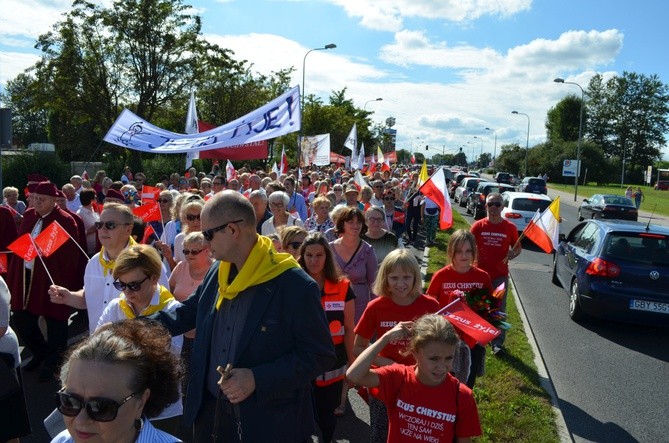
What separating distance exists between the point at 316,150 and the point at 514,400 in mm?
16760

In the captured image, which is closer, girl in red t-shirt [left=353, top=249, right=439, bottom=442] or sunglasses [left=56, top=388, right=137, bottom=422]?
sunglasses [left=56, top=388, right=137, bottom=422]

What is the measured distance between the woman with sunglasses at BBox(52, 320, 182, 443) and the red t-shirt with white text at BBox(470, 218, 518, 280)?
17.0 ft

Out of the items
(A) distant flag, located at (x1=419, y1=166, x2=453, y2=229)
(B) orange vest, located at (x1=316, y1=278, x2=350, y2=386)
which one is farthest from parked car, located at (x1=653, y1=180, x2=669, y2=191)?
(B) orange vest, located at (x1=316, y1=278, x2=350, y2=386)

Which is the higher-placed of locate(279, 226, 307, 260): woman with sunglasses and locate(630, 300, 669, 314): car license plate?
locate(279, 226, 307, 260): woman with sunglasses

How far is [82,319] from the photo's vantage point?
312 inches

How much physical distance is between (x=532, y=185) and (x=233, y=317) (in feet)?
130

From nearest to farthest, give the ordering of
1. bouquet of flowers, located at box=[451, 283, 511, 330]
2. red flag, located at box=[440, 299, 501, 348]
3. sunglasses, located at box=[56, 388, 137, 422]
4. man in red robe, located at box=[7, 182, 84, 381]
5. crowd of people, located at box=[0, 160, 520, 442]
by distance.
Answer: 1. sunglasses, located at box=[56, 388, 137, 422]
2. crowd of people, located at box=[0, 160, 520, 442]
3. red flag, located at box=[440, 299, 501, 348]
4. bouquet of flowers, located at box=[451, 283, 511, 330]
5. man in red robe, located at box=[7, 182, 84, 381]

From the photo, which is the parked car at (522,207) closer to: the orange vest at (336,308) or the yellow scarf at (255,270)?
the orange vest at (336,308)

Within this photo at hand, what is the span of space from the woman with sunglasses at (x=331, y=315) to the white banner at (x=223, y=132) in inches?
137

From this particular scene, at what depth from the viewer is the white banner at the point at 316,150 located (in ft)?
67.6

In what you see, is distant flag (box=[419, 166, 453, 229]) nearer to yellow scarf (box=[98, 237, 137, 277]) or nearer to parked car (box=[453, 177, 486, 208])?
yellow scarf (box=[98, 237, 137, 277])

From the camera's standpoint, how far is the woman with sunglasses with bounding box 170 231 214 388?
178 inches

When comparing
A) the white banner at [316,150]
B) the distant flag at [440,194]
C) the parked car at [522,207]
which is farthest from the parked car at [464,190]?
the distant flag at [440,194]


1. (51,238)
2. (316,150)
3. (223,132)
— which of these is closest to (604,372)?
(223,132)
